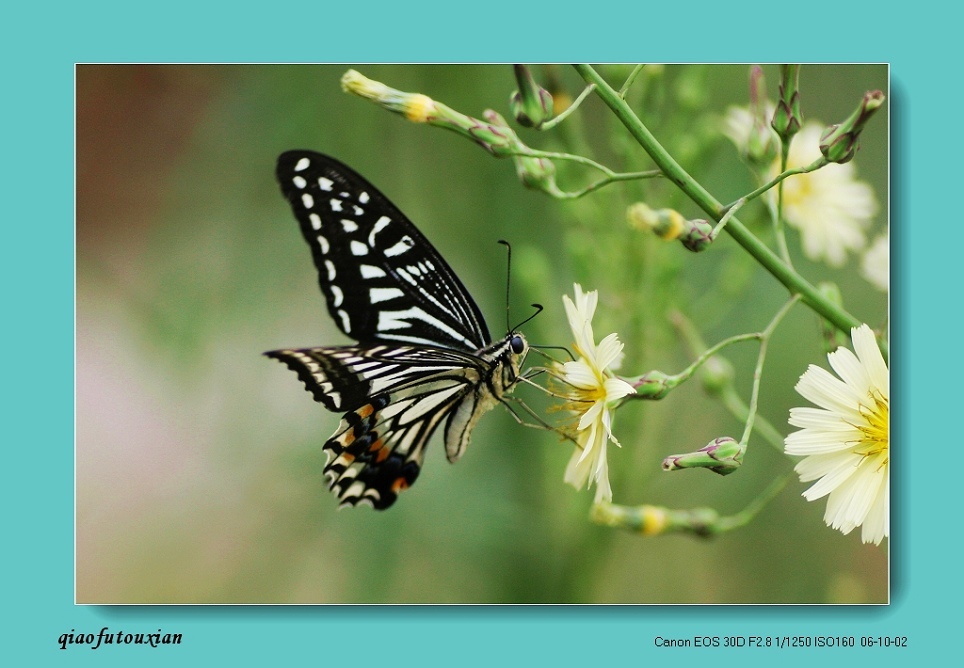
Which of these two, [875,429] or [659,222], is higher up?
[659,222]

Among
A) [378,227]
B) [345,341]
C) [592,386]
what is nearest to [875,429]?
→ [592,386]

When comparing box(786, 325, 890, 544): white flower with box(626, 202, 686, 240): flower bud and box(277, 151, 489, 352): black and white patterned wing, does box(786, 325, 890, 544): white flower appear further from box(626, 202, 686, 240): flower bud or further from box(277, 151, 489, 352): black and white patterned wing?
box(277, 151, 489, 352): black and white patterned wing

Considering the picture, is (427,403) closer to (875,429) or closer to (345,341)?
(345,341)

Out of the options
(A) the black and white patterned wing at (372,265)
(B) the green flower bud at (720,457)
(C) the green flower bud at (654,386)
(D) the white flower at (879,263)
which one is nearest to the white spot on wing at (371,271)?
(A) the black and white patterned wing at (372,265)

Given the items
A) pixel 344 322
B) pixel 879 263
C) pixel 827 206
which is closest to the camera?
pixel 344 322

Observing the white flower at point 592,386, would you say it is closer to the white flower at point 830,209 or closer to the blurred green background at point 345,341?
the blurred green background at point 345,341

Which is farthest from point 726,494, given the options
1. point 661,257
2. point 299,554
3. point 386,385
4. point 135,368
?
point 135,368
